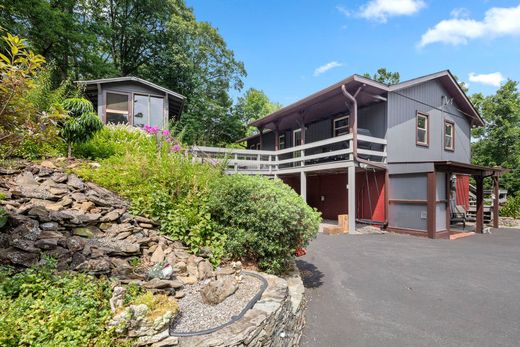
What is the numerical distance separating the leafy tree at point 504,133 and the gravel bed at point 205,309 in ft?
71.0

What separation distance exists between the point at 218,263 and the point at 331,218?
9.75m

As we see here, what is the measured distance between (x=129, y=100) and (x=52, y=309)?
10.8 meters

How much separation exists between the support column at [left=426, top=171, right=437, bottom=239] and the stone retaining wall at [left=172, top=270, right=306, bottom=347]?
702cm

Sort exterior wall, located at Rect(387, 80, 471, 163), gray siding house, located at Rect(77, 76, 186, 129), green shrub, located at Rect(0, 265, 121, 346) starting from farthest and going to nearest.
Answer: gray siding house, located at Rect(77, 76, 186, 129) < exterior wall, located at Rect(387, 80, 471, 163) < green shrub, located at Rect(0, 265, 121, 346)

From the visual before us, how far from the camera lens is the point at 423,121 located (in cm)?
1158

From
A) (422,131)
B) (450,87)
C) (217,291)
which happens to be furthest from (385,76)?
(217,291)

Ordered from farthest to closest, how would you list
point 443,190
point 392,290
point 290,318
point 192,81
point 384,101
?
point 192,81
point 384,101
point 443,190
point 392,290
point 290,318

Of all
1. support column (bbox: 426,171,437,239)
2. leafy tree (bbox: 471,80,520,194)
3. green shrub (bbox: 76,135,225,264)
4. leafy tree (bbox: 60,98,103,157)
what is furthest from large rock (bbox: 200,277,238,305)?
leafy tree (bbox: 471,80,520,194)

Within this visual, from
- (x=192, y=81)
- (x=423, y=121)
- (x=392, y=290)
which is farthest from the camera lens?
(x=192, y=81)

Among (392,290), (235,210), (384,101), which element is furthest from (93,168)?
(384,101)

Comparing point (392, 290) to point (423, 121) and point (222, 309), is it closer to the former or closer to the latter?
point (222, 309)

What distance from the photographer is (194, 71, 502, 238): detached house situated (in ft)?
29.5

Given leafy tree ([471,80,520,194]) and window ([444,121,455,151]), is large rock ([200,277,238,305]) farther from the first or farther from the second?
leafy tree ([471,80,520,194])

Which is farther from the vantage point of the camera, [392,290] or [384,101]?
[384,101]
